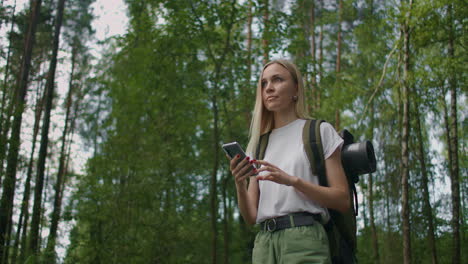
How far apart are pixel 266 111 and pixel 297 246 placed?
0.86m

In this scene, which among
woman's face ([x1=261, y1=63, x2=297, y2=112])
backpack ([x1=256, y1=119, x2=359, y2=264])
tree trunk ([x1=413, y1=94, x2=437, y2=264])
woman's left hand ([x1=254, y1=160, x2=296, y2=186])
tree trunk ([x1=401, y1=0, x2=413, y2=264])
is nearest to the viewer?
woman's left hand ([x1=254, y1=160, x2=296, y2=186])

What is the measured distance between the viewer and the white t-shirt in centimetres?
204

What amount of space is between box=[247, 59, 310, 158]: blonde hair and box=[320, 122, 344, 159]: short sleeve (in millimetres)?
227

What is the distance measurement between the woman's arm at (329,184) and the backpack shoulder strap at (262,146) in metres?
0.39

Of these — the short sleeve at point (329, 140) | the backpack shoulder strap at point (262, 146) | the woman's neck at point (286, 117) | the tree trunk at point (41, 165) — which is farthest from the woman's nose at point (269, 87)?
the tree trunk at point (41, 165)

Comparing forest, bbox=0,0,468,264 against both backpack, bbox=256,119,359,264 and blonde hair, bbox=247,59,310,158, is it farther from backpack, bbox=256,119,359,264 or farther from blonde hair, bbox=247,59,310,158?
backpack, bbox=256,119,359,264

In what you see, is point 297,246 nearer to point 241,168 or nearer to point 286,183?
point 286,183

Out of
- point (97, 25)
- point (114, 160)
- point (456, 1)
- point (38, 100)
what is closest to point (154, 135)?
point (114, 160)

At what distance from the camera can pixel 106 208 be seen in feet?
30.7

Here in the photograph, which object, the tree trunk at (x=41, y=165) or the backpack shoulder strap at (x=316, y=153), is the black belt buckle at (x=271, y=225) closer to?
the backpack shoulder strap at (x=316, y=153)

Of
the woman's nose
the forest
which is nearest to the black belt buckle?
the woman's nose

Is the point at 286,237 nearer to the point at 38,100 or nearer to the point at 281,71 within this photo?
the point at 281,71

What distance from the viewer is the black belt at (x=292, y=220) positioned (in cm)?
197

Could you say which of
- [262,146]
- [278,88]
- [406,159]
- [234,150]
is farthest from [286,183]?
[406,159]
